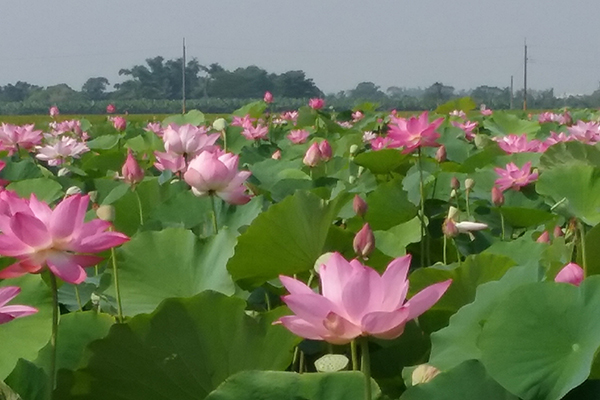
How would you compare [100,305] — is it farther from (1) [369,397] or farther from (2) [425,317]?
(1) [369,397]

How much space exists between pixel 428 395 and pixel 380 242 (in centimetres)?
62

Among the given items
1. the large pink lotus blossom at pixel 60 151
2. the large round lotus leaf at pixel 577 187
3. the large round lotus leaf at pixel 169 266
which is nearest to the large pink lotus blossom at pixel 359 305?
the large round lotus leaf at pixel 169 266

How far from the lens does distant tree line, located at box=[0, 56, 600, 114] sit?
2189 cm

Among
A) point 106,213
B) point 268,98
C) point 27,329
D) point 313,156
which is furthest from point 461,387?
point 268,98

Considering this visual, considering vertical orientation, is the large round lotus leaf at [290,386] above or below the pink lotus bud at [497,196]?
above

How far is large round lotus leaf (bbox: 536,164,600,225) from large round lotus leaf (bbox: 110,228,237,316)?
2.04 ft

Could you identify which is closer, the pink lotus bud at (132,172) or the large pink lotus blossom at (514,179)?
the pink lotus bud at (132,172)

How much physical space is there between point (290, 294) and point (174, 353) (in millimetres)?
116

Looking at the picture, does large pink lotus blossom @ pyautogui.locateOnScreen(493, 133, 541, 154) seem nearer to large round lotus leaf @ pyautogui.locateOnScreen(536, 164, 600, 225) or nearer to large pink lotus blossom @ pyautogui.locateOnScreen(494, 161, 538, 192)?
large pink lotus blossom @ pyautogui.locateOnScreen(494, 161, 538, 192)

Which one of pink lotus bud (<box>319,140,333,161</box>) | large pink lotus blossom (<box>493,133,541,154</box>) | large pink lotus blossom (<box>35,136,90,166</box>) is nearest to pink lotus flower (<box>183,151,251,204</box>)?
pink lotus bud (<box>319,140,333,161</box>)

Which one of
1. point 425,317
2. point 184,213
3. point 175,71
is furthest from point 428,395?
point 175,71

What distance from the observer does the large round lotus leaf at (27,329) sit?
0.81 meters

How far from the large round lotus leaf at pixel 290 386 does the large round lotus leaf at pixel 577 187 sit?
2.77 feet

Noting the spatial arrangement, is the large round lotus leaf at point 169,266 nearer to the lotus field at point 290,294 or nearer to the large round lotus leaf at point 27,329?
the lotus field at point 290,294
